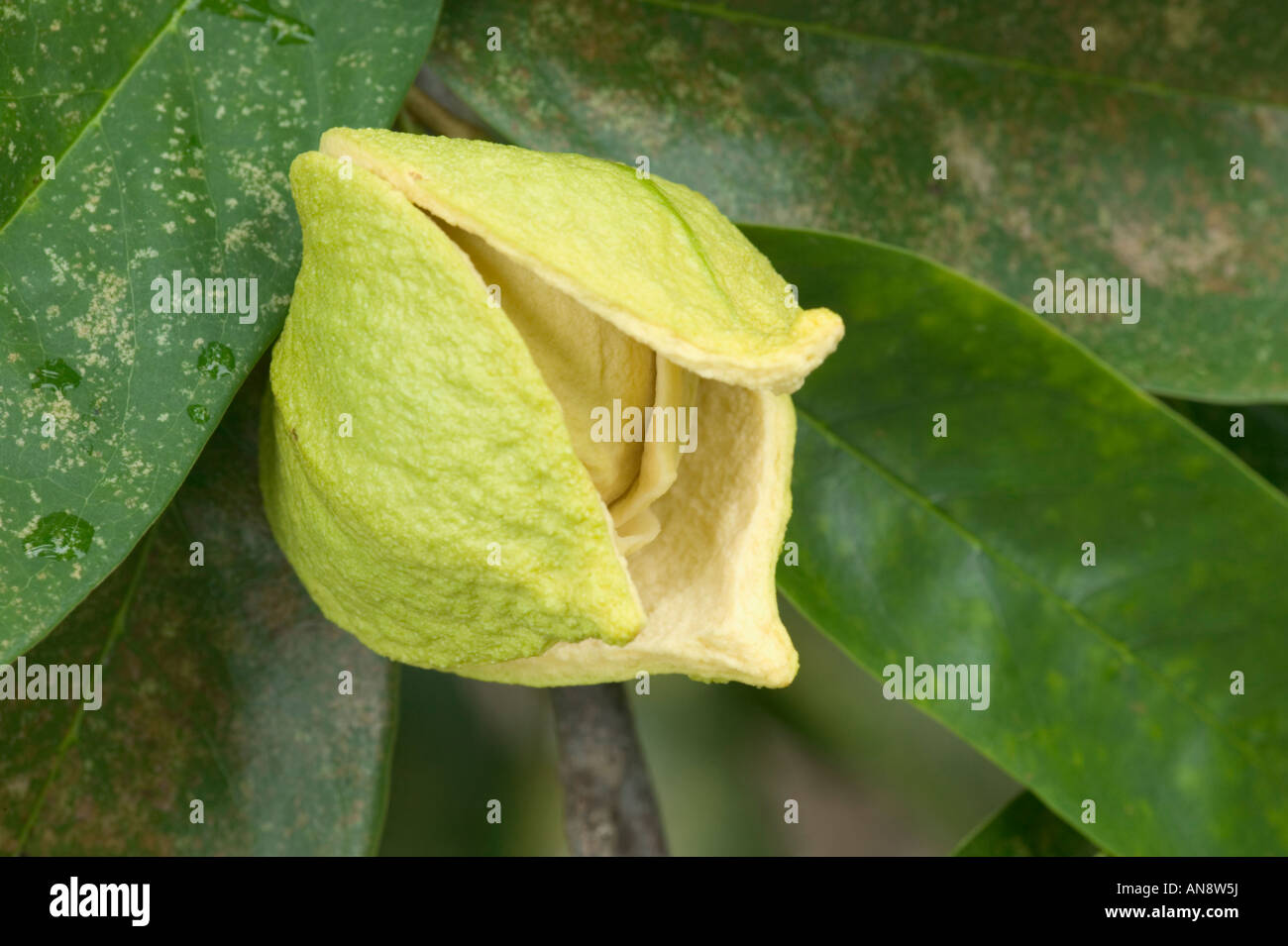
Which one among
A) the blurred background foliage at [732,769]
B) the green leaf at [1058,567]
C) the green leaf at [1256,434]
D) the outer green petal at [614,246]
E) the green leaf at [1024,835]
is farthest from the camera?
the blurred background foliage at [732,769]

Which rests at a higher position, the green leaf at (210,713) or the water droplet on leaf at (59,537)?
the water droplet on leaf at (59,537)

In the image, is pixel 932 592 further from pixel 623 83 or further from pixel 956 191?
pixel 623 83

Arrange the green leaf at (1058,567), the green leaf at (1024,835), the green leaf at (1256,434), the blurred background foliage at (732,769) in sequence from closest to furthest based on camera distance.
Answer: the green leaf at (1058,567)
the green leaf at (1024,835)
the green leaf at (1256,434)
the blurred background foliage at (732,769)

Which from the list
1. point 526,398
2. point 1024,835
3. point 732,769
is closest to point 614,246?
point 526,398

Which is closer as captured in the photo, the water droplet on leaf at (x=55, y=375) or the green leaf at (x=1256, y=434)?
the water droplet on leaf at (x=55, y=375)

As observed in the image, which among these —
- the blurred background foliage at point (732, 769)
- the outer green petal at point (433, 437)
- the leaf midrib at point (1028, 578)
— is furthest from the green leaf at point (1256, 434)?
the outer green petal at point (433, 437)

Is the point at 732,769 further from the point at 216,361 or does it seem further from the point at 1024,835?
the point at 216,361

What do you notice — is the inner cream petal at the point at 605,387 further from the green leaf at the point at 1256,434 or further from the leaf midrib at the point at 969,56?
the green leaf at the point at 1256,434
